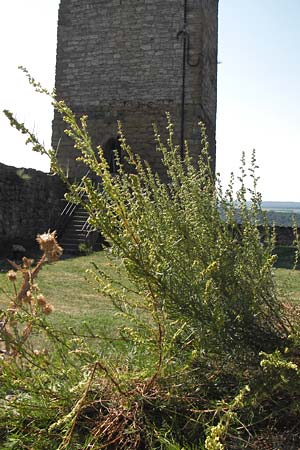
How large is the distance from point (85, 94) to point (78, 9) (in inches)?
89.9

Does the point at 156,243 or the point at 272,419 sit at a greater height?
the point at 156,243

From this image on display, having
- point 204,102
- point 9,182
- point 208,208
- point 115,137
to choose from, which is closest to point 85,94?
point 115,137

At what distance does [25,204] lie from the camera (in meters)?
10.4

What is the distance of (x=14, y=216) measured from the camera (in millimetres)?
10086

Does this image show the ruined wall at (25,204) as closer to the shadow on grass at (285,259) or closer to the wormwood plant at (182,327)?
the shadow on grass at (285,259)

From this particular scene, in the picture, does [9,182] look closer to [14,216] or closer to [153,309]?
[14,216]

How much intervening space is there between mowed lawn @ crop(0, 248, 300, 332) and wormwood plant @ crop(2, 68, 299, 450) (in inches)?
45.9

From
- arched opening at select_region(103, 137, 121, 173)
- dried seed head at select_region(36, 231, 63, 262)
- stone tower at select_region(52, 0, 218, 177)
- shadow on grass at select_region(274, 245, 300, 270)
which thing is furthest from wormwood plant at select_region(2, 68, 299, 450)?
arched opening at select_region(103, 137, 121, 173)

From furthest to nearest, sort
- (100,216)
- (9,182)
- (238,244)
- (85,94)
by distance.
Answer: (85,94), (9,182), (238,244), (100,216)

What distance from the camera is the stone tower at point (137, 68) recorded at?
12.0 meters

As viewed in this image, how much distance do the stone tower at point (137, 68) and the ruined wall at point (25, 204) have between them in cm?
189

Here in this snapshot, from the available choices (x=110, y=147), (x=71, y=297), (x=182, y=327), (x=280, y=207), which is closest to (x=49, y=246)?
(x=182, y=327)

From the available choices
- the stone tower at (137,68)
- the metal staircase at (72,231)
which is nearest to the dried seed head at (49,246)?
the metal staircase at (72,231)

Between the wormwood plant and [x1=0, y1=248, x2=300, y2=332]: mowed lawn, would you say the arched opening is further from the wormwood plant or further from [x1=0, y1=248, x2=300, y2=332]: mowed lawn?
the wormwood plant
